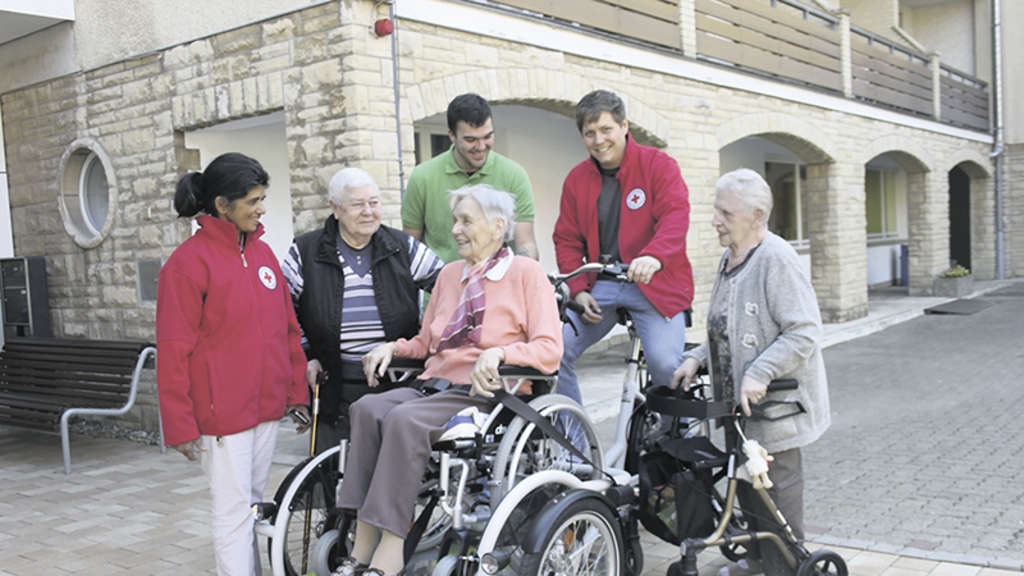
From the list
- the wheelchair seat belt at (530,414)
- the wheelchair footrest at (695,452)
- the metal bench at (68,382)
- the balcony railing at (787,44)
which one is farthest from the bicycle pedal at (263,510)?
the balcony railing at (787,44)

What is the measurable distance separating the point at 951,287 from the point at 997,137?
5.42 m

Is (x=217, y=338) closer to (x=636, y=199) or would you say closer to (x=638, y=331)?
(x=638, y=331)

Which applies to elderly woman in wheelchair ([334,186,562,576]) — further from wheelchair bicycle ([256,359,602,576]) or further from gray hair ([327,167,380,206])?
gray hair ([327,167,380,206])

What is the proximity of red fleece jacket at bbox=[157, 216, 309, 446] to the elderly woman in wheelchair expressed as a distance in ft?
1.36

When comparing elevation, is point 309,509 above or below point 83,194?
below

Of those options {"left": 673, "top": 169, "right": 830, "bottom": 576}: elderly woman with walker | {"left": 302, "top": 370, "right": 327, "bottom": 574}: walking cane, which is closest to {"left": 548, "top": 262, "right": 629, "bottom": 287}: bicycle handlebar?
{"left": 673, "top": 169, "right": 830, "bottom": 576}: elderly woman with walker

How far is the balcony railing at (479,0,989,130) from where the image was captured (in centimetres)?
854

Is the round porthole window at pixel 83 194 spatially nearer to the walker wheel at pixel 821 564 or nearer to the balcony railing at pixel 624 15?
the balcony railing at pixel 624 15

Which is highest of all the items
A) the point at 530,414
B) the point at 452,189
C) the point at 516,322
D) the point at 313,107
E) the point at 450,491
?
the point at 313,107

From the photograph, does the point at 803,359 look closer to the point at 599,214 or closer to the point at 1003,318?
the point at 599,214

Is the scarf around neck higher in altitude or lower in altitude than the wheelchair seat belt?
higher

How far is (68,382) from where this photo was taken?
6.84 m

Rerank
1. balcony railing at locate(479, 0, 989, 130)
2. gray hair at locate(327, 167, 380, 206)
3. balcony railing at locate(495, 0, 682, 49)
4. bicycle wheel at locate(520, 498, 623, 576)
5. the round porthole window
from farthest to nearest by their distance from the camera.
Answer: balcony railing at locate(479, 0, 989, 130)
the round porthole window
balcony railing at locate(495, 0, 682, 49)
gray hair at locate(327, 167, 380, 206)
bicycle wheel at locate(520, 498, 623, 576)

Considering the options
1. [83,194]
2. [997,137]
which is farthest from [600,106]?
[997,137]
